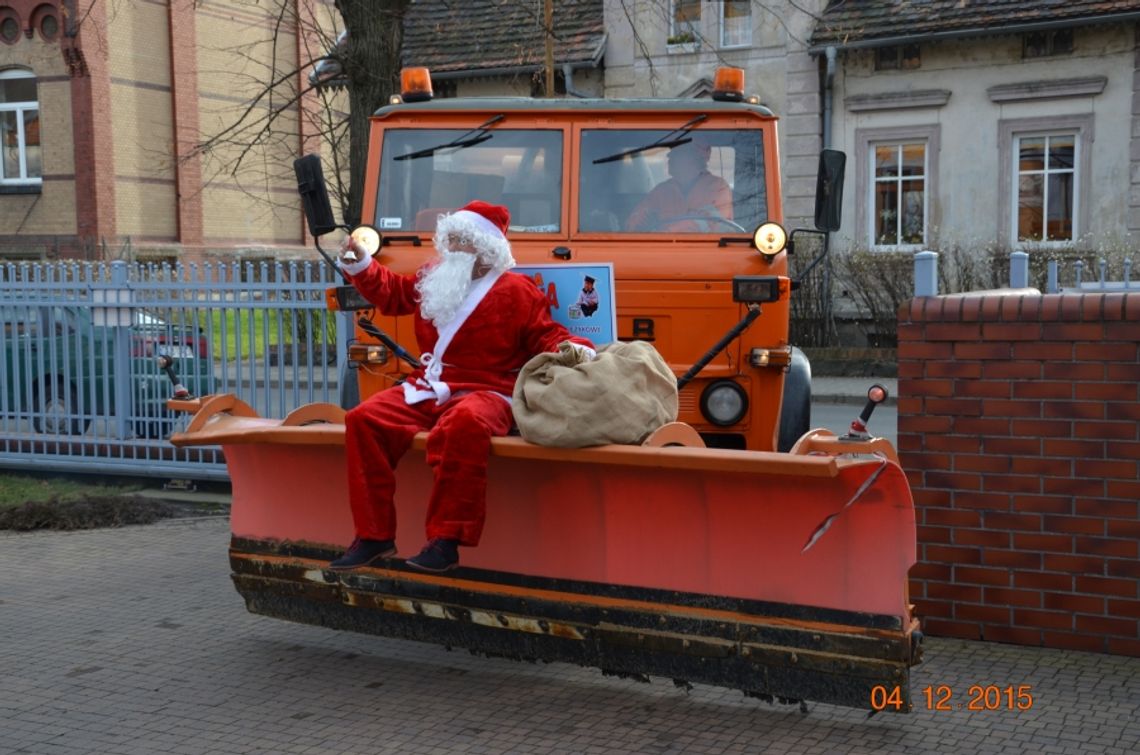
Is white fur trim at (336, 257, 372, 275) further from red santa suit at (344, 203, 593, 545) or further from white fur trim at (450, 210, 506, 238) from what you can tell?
white fur trim at (450, 210, 506, 238)

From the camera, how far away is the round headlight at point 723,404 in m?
6.16

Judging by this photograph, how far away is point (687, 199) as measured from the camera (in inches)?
261

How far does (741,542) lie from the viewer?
4559mm

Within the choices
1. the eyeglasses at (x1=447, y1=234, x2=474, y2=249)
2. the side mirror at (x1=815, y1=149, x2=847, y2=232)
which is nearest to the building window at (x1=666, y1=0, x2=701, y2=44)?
the side mirror at (x1=815, y1=149, x2=847, y2=232)

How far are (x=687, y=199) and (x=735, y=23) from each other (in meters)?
18.5

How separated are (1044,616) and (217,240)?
1173 inches

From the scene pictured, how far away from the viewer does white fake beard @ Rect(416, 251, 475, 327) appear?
5230 mm

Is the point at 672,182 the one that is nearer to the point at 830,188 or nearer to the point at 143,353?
the point at 830,188

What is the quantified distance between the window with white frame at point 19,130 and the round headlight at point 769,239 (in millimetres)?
27752

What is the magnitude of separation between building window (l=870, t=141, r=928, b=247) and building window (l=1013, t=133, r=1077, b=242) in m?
1.61

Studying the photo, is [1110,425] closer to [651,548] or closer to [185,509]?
[651,548]

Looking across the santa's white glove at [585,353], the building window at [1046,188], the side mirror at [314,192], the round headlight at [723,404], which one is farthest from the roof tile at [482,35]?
the santa's white glove at [585,353]

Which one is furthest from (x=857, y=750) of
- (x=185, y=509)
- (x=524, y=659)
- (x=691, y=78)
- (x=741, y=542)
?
(x=691, y=78)

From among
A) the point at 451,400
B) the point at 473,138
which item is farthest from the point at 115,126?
the point at 451,400
